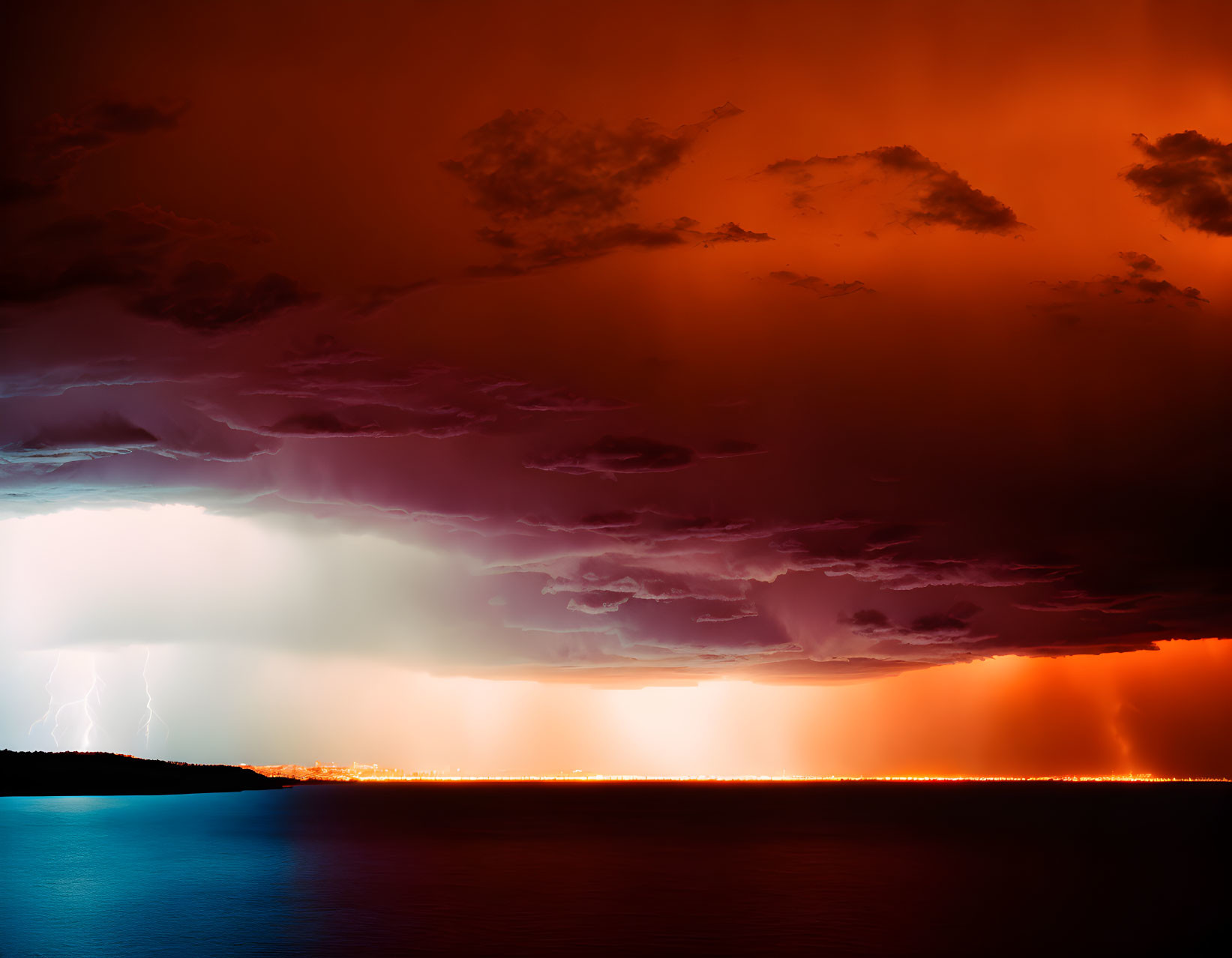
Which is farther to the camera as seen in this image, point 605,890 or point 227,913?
point 605,890

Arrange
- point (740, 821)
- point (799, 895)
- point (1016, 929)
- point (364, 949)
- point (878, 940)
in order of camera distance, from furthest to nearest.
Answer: point (740, 821) < point (799, 895) < point (1016, 929) < point (878, 940) < point (364, 949)

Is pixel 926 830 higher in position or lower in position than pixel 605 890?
higher

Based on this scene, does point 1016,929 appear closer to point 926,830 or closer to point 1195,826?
point 926,830

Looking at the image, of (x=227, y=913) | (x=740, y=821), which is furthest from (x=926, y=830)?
(x=227, y=913)

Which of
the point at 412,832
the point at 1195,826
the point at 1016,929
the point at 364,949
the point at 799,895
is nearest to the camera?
the point at 364,949

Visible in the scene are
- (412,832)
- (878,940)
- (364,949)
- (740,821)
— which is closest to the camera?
(364,949)

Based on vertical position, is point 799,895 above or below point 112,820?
below

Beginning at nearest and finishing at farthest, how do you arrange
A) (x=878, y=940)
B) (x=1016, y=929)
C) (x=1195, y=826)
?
1. (x=878, y=940)
2. (x=1016, y=929)
3. (x=1195, y=826)

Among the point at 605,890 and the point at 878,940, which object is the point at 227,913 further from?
the point at 878,940

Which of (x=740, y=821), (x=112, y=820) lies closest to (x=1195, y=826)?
(x=740, y=821)

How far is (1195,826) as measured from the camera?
178 m

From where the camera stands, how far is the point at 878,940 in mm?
55844

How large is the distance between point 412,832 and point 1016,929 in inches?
4622

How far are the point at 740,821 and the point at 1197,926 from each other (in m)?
139
